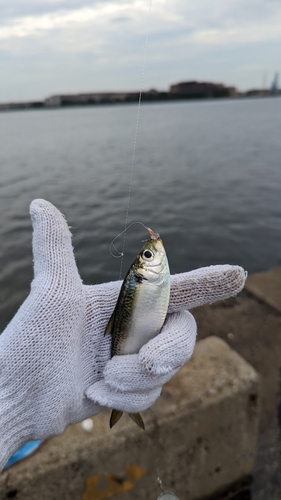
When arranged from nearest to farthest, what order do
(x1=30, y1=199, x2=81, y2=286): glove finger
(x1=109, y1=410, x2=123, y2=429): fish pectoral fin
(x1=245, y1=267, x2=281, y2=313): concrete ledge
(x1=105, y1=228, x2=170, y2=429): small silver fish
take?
(x1=105, y1=228, x2=170, y2=429): small silver fish, (x1=30, y1=199, x2=81, y2=286): glove finger, (x1=109, y1=410, x2=123, y2=429): fish pectoral fin, (x1=245, y1=267, x2=281, y2=313): concrete ledge

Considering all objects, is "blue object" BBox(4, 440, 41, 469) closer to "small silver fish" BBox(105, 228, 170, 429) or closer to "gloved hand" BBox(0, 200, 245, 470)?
"gloved hand" BBox(0, 200, 245, 470)

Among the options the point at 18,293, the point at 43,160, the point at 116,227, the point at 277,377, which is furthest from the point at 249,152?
the point at 277,377

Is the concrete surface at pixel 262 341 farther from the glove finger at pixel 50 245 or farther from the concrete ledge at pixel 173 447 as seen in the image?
the glove finger at pixel 50 245

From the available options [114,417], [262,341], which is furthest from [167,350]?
[262,341]

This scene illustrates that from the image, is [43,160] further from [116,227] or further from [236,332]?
[236,332]

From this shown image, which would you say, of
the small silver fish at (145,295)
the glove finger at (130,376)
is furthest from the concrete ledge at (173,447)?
the small silver fish at (145,295)

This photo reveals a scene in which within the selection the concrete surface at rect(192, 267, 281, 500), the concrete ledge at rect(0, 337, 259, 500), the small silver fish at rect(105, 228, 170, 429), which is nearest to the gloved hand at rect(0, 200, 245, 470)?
the small silver fish at rect(105, 228, 170, 429)
